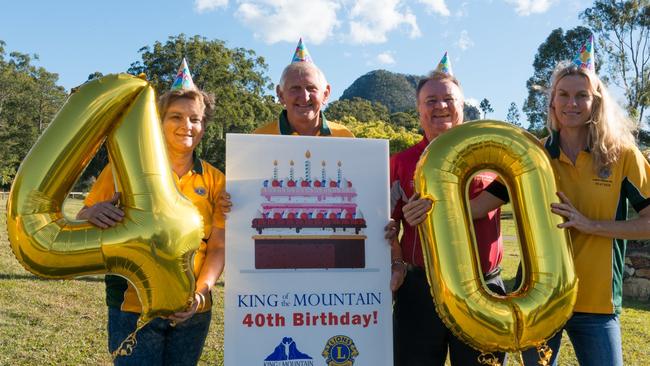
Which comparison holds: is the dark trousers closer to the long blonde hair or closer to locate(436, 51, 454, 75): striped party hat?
the long blonde hair

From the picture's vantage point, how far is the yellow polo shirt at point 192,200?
2.71 m

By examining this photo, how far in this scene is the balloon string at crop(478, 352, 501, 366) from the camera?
2.58 meters

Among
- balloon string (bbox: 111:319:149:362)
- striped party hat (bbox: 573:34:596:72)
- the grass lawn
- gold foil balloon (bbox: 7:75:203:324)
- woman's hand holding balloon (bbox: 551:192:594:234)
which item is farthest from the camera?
the grass lawn

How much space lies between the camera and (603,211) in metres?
2.62

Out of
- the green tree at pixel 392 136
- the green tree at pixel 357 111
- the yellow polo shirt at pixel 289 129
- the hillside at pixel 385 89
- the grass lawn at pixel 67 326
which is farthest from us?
the hillside at pixel 385 89

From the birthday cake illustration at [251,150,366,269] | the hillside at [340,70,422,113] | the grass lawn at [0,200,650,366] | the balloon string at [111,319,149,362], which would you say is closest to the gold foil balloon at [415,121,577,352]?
the birthday cake illustration at [251,150,366,269]

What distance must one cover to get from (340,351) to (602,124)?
1.71 metres

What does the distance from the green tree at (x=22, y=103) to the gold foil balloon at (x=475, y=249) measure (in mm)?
47516

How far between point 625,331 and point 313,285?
19.0 ft

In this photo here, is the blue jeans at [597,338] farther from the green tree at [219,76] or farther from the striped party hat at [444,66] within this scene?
the green tree at [219,76]

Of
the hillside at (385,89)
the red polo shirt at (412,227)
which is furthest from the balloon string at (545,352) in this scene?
the hillside at (385,89)

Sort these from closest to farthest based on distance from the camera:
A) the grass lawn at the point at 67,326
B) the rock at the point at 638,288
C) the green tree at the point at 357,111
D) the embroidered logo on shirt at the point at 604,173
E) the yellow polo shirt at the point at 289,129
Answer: the embroidered logo on shirt at the point at 604,173
the yellow polo shirt at the point at 289,129
the grass lawn at the point at 67,326
the rock at the point at 638,288
the green tree at the point at 357,111

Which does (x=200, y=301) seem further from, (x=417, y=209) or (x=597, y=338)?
(x=597, y=338)

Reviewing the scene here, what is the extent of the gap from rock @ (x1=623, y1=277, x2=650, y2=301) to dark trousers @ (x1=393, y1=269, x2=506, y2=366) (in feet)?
24.2
